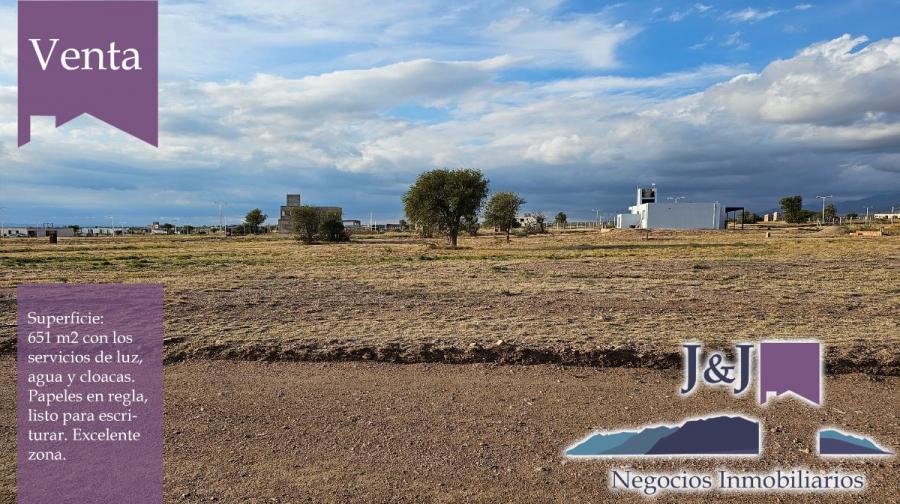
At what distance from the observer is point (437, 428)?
5738 millimetres

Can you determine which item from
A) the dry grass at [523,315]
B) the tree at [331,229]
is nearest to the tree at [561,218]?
the tree at [331,229]

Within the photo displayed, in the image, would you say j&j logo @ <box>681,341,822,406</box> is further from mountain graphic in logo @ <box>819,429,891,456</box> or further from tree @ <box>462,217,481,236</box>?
tree @ <box>462,217,481,236</box>

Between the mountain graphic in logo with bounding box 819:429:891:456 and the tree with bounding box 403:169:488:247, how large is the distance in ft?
154

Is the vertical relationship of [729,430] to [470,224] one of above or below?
below

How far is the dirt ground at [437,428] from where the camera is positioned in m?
4.61

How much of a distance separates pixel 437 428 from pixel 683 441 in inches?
94.2

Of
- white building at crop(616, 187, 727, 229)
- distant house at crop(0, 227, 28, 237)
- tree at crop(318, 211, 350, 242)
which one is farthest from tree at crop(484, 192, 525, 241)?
distant house at crop(0, 227, 28, 237)

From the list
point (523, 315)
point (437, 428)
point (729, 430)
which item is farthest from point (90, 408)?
point (523, 315)

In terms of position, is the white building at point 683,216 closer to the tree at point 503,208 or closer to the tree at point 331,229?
the tree at point 503,208

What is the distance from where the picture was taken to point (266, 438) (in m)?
5.56

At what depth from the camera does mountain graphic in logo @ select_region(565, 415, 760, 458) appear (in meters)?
5.25

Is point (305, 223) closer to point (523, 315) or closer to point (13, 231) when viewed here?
point (523, 315)

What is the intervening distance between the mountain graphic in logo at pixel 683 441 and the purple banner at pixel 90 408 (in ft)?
12.6

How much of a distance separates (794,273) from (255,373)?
19.6m
